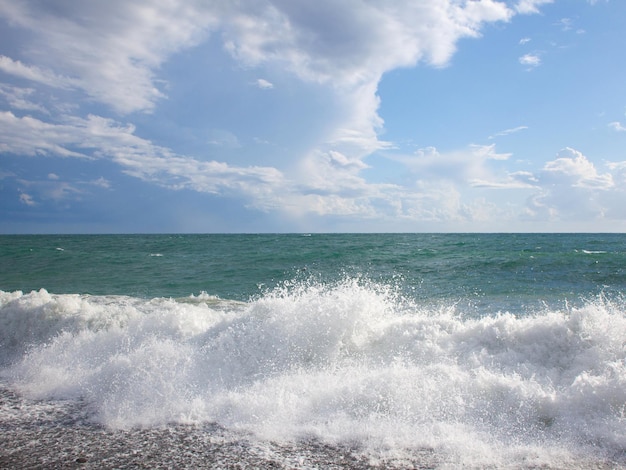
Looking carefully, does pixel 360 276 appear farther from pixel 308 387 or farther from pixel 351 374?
pixel 308 387

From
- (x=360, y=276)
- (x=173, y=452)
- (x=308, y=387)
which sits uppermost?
(x=308, y=387)

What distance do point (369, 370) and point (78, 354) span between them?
16.3 ft

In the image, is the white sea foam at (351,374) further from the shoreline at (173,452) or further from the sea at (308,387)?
the shoreline at (173,452)

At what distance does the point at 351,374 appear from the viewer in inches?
228

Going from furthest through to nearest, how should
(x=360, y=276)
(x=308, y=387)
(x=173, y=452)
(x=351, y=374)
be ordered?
(x=360, y=276) → (x=351, y=374) → (x=308, y=387) → (x=173, y=452)

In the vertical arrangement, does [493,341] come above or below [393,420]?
above

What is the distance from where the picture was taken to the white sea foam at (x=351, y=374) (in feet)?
14.4

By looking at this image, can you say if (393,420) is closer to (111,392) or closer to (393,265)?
(111,392)

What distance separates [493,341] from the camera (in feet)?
20.9

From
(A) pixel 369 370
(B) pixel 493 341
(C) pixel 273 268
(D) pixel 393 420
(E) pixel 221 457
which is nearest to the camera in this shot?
(E) pixel 221 457


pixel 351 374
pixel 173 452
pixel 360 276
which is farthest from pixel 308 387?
pixel 360 276

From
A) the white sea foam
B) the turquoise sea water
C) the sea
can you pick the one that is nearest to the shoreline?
the sea

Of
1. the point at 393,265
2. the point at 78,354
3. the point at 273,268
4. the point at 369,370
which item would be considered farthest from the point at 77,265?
the point at 369,370

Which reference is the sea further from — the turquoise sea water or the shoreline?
the turquoise sea water
